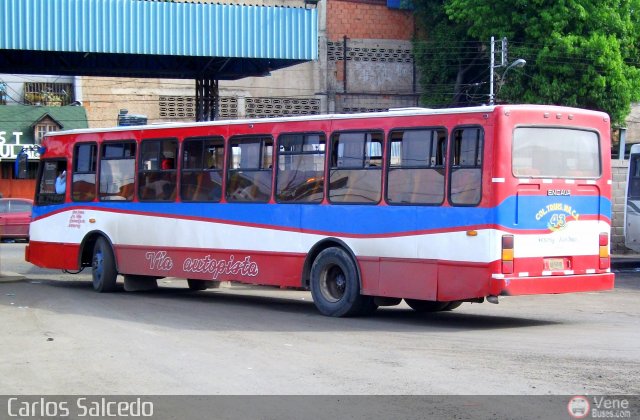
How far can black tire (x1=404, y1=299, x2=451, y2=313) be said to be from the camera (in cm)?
1553

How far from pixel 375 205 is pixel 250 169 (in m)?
2.86

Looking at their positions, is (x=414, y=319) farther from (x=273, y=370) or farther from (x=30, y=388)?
(x=30, y=388)

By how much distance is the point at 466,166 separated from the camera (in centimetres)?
1326

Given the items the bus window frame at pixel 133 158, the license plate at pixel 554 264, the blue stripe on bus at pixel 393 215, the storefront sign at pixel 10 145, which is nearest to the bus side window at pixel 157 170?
the bus window frame at pixel 133 158

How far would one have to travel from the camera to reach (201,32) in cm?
2295

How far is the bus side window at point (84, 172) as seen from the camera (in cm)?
1955

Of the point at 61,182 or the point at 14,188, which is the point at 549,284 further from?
the point at 14,188

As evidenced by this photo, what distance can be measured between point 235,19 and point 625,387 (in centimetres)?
1629

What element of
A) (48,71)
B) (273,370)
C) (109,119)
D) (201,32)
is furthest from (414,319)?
(109,119)

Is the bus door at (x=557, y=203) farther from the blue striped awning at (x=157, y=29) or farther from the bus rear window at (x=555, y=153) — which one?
the blue striped awning at (x=157, y=29)

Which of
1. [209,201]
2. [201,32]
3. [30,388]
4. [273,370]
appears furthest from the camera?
[201,32]

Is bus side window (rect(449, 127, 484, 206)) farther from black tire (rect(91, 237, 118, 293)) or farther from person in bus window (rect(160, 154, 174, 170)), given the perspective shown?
black tire (rect(91, 237, 118, 293))

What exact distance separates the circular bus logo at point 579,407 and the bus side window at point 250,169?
8353 mm

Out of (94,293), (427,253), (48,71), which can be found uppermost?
(48,71)
